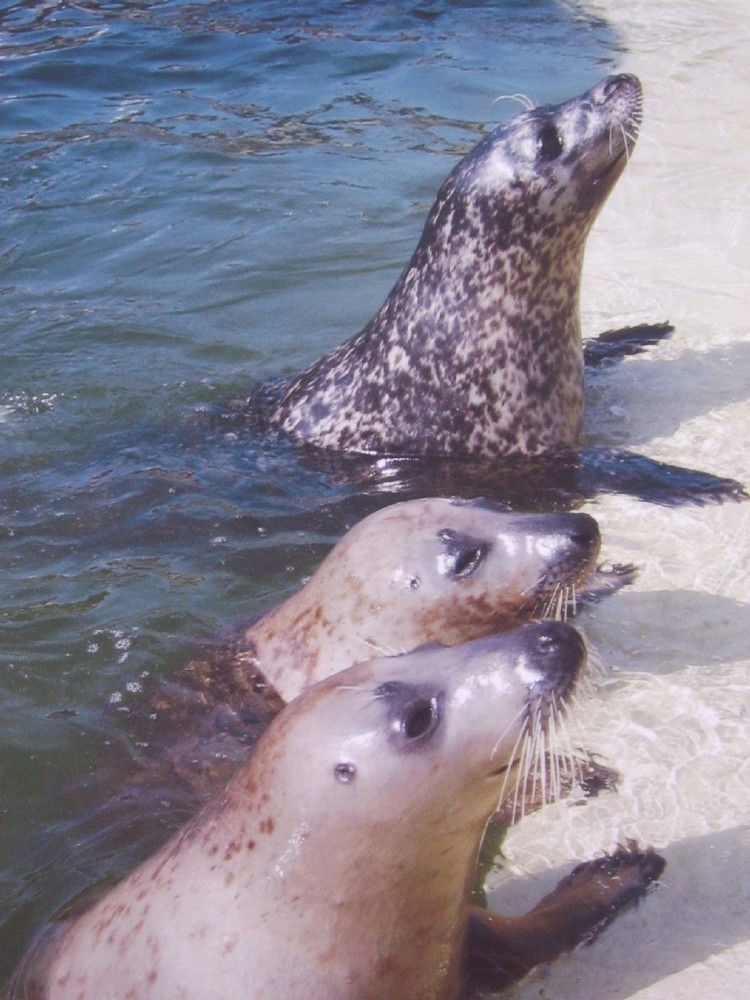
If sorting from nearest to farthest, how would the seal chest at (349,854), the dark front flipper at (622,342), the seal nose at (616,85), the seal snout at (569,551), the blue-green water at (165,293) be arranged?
the seal chest at (349,854), the seal snout at (569,551), the blue-green water at (165,293), the seal nose at (616,85), the dark front flipper at (622,342)

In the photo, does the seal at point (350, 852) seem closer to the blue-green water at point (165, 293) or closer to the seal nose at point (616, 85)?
the blue-green water at point (165, 293)

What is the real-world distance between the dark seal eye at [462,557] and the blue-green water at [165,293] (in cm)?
114

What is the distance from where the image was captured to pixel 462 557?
13.8 feet

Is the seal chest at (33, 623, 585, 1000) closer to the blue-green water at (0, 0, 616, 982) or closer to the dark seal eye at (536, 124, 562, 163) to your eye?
the blue-green water at (0, 0, 616, 982)

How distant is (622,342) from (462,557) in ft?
11.0

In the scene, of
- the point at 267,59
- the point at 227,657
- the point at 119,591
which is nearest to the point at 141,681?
the point at 227,657

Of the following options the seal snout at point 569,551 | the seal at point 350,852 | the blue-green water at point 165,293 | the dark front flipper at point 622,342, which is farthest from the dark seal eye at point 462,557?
the dark front flipper at point 622,342

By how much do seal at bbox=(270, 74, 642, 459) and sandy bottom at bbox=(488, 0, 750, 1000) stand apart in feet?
2.18

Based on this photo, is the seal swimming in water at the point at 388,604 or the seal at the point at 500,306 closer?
the seal swimming in water at the point at 388,604

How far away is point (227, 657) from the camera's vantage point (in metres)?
4.68

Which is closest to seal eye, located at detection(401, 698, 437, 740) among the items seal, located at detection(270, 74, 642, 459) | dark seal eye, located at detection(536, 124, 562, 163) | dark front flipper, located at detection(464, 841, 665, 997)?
dark front flipper, located at detection(464, 841, 665, 997)

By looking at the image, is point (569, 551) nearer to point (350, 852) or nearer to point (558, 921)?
point (558, 921)

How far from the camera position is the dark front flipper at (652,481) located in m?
5.46

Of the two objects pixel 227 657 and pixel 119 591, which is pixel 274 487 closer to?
pixel 119 591
